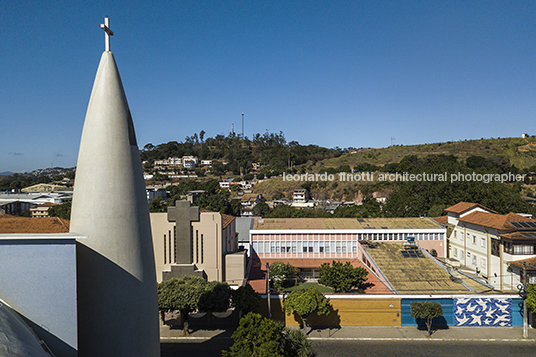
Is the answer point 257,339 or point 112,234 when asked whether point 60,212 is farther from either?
point 112,234

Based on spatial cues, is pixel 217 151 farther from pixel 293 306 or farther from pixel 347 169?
pixel 293 306

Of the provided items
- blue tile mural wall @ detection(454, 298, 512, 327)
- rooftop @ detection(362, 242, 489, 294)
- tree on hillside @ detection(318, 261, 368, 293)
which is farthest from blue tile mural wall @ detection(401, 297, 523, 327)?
tree on hillside @ detection(318, 261, 368, 293)

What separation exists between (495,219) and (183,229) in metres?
29.7

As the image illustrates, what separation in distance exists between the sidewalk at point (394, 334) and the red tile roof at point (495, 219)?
33.8 ft

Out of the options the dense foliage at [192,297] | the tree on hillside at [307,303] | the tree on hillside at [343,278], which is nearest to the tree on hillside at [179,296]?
the dense foliage at [192,297]

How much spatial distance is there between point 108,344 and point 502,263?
3470cm

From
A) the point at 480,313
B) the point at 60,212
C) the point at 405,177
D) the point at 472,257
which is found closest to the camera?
the point at 480,313

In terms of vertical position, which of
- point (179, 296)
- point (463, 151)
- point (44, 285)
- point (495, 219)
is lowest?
point (179, 296)

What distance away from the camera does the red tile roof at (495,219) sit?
31.8 m

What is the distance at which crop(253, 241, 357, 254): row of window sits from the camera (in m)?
37.8

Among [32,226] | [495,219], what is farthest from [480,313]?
[32,226]

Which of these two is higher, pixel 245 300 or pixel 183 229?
pixel 183 229

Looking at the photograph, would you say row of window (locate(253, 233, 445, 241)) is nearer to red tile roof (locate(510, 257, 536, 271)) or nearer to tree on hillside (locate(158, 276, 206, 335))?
red tile roof (locate(510, 257, 536, 271))

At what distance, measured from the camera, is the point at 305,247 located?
37781 millimetres
